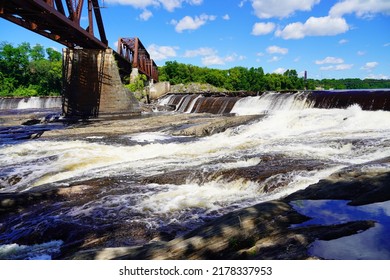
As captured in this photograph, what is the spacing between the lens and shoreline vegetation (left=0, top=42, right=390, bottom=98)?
2489 inches

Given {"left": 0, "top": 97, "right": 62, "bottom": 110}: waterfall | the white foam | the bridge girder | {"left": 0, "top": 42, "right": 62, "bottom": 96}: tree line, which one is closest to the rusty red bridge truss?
the bridge girder

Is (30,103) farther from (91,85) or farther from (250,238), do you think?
(250,238)

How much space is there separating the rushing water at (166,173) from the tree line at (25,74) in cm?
5374

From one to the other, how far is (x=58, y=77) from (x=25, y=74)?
8602mm

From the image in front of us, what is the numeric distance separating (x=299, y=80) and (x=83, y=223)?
111418 millimetres

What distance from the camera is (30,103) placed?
44.3 m

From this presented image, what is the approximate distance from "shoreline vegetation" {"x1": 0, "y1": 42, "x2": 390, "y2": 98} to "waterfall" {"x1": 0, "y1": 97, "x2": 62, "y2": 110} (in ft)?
38.8

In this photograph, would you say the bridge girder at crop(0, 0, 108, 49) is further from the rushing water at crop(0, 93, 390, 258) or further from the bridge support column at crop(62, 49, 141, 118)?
the rushing water at crop(0, 93, 390, 258)

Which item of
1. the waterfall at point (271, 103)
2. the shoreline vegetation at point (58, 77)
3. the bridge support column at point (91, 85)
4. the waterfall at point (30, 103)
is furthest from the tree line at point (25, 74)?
the waterfall at point (271, 103)

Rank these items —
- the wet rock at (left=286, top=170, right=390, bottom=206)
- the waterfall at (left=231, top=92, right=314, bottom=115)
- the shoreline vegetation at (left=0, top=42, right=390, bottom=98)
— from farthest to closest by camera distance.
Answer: the shoreline vegetation at (left=0, top=42, right=390, bottom=98) → the waterfall at (left=231, top=92, right=314, bottom=115) → the wet rock at (left=286, top=170, right=390, bottom=206)

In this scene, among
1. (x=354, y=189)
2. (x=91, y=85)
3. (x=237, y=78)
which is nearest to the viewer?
(x=354, y=189)

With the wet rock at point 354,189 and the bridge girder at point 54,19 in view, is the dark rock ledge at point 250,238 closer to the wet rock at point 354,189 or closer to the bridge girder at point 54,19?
the wet rock at point 354,189

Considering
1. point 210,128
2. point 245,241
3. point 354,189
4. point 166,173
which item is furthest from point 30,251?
point 210,128
